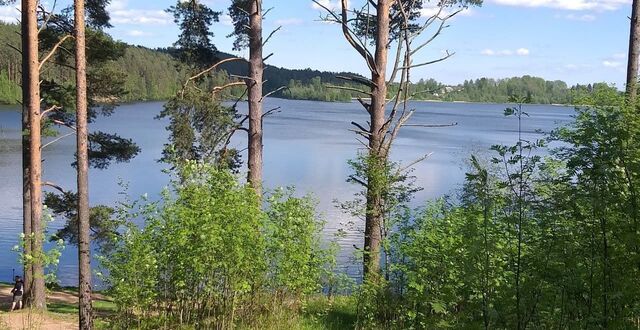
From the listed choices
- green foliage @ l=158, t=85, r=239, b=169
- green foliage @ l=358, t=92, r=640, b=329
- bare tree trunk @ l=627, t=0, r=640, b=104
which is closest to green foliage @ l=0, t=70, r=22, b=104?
green foliage @ l=158, t=85, r=239, b=169

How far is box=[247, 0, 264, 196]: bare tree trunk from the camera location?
10.7 metres

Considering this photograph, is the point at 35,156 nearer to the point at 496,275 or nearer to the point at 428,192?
the point at 496,275

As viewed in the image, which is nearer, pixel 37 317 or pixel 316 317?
pixel 316 317

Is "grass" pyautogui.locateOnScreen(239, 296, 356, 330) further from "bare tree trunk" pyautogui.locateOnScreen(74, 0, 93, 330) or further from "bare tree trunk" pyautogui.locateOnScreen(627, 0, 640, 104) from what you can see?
"bare tree trunk" pyautogui.locateOnScreen(627, 0, 640, 104)

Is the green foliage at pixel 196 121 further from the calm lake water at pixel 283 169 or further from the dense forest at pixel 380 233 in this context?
the dense forest at pixel 380 233

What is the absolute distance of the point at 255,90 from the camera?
10.7 m

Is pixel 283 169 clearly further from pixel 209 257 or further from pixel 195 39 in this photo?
pixel 209 257

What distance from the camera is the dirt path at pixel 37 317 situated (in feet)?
26.4

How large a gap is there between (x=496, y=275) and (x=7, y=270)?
19559mm

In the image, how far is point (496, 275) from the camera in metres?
4.15

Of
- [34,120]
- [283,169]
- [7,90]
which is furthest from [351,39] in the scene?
[7,90]

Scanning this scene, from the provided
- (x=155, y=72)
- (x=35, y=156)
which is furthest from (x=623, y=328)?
(x=155, y=72)

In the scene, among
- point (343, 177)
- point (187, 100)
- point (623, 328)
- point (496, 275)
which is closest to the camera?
point (623, 328)

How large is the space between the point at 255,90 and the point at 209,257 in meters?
4.82
